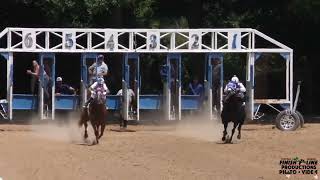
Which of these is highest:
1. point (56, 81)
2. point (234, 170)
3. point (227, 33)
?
point (227, 33)

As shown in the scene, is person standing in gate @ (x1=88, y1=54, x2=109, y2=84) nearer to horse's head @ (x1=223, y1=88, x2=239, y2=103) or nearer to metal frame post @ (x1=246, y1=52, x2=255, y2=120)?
horse's head @ (x1=223, y1=88, x2=239, y2=103)

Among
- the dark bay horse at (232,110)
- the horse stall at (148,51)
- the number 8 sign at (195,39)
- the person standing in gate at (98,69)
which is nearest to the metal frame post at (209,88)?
the horse stall at (148,51)

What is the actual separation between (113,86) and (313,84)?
10.7 meters

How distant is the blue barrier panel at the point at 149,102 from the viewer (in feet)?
88.3

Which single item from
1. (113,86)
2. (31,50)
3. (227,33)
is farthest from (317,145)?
(113,86)

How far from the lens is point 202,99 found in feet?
88.7

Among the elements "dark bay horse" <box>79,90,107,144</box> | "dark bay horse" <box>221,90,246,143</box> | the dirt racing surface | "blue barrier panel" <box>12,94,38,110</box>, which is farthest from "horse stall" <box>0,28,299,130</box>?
"dark bay horse" <box>221,90,246,143</box>

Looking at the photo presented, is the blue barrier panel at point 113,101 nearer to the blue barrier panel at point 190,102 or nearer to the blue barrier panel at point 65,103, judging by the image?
the blue barrier panel at point 65,103

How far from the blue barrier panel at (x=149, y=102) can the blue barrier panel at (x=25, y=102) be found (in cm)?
373

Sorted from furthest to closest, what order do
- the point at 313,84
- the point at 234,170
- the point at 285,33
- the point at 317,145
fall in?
the point at 313,84
the point at 285,33
the point at 317,145
the point at 234,170

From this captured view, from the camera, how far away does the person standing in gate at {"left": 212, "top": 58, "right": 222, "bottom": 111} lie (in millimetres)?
27016

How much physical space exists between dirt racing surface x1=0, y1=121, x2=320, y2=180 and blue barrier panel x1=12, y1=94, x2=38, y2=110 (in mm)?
720

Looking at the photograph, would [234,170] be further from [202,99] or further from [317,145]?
[202,99]

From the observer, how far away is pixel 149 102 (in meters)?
27.0
